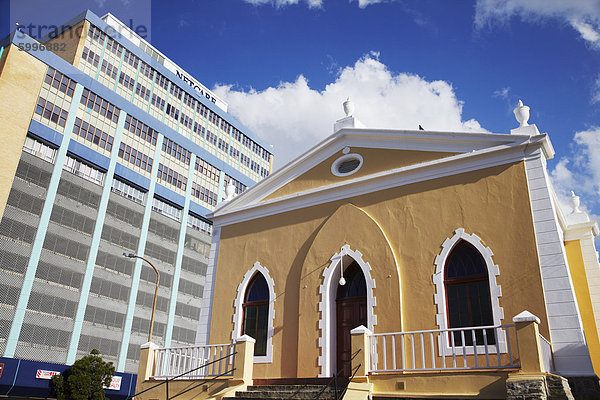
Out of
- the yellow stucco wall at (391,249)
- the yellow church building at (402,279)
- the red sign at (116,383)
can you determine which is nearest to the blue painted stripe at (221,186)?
the red sign at (116,383)

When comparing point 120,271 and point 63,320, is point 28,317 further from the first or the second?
point 120,271

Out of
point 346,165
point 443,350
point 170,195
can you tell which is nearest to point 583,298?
point 443,350

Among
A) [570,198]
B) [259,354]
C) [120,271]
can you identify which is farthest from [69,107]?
[570,198]

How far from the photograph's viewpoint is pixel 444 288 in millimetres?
11844

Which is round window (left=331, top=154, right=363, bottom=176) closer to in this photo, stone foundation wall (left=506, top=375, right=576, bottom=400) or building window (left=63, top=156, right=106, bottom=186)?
stone foundation wall (left=506, top=375, right=576, bottom=400)

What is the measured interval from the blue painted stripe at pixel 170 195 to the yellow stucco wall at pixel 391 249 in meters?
33.5

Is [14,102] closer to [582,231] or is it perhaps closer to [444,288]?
[444,288]

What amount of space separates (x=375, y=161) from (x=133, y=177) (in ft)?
115

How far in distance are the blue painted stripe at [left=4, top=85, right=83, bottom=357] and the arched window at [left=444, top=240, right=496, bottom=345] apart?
31900mm

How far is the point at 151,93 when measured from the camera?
5025 centimetres

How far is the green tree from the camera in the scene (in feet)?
102

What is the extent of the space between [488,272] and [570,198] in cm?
645

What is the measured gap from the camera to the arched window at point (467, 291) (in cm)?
1127

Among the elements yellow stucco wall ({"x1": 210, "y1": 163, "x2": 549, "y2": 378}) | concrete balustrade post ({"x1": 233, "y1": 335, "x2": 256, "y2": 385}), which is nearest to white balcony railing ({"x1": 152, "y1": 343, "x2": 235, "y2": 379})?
concrete balustrade post ({"x1": 233, "y1": 335, "x2": 256, "y2": 385})
